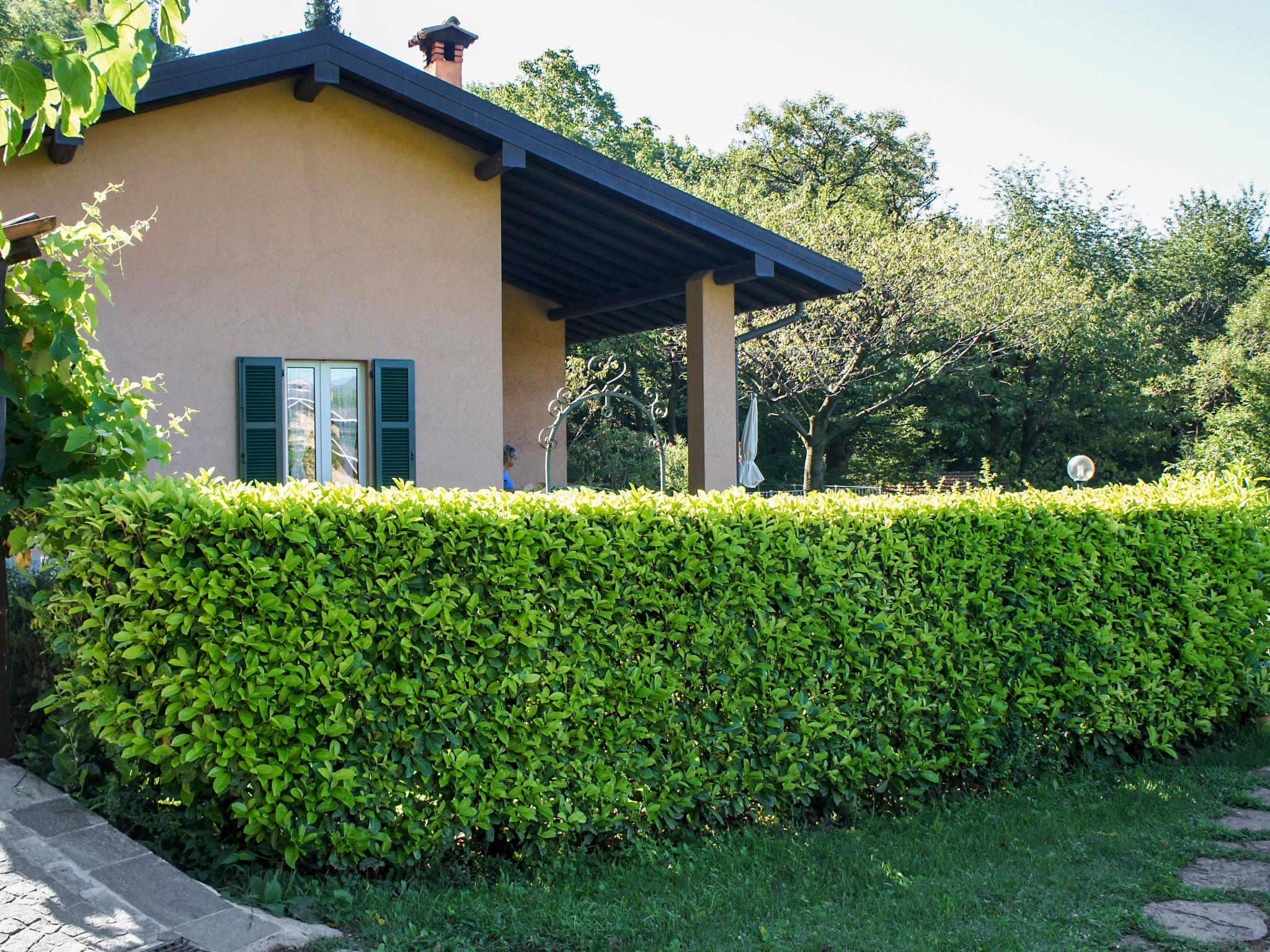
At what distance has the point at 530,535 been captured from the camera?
4.40 metres

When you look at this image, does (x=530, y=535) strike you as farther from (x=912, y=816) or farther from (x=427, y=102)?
(x=427, y=102)

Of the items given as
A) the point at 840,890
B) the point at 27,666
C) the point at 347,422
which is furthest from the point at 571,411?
the point at 840,890

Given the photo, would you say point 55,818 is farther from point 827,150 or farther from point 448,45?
point 827,150

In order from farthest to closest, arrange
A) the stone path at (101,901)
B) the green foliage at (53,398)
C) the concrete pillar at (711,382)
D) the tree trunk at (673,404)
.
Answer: the tree trunk at (673,404) < the concrete pillar at (711,382) < the green foliage at (53,398) < the stone path at (101,901)

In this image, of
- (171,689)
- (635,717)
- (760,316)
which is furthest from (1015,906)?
(760,316)

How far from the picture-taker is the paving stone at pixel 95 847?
11.9 ft

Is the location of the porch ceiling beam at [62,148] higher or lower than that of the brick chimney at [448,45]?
lower

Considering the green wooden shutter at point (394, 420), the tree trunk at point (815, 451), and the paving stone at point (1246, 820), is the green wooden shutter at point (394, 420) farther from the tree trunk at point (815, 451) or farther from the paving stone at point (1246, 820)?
the tree trunk at point (815, 451)

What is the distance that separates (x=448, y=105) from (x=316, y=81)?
1117mm

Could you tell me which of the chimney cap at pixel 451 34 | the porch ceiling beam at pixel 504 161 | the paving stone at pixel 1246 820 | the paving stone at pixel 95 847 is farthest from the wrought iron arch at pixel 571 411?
the paving stone at pixel 95 847

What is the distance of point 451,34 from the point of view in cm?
1196

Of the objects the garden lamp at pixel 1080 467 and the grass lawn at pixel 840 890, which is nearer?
the grass lawn at pixel 840 890

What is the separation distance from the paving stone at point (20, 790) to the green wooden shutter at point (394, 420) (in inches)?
194

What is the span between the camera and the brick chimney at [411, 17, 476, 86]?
11.9 m
